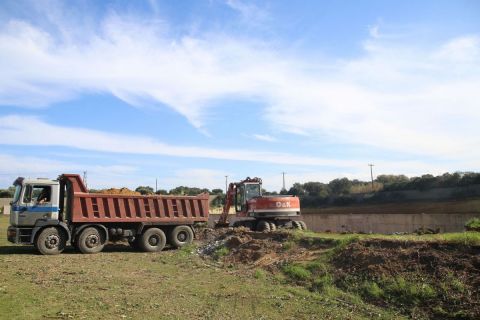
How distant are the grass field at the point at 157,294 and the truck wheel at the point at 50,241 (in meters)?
1.92

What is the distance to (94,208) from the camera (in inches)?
683

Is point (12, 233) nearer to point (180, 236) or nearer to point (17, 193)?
point (17, 193)

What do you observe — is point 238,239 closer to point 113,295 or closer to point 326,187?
point 113,295

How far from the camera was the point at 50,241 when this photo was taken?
1655 cm

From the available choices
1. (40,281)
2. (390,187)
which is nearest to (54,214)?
(40,281)

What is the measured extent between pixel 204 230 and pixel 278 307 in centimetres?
1463

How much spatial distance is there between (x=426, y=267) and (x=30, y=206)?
43.8 feet

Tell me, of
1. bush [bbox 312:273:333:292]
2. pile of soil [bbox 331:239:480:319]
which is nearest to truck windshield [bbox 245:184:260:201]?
pile of soil [bbox 331:239:480:319]

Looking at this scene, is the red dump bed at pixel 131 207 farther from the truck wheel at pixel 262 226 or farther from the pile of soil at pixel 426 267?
the pile of soil at pixel 426 267

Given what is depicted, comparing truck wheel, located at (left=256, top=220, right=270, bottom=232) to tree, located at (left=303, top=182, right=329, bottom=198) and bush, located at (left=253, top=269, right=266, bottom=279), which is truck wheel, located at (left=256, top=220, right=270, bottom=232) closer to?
bush, located at (left=253, top=269, right=266, bottom=279)

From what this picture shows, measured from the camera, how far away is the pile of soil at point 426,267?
778 centimetres

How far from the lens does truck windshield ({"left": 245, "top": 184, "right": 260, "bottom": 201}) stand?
23.9 m

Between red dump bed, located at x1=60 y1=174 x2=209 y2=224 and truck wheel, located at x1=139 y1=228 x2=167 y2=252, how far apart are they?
0.46m

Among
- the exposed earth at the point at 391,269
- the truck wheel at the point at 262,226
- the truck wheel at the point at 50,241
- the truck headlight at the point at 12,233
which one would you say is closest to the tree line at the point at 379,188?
the truck wheel at the point at 262,226
